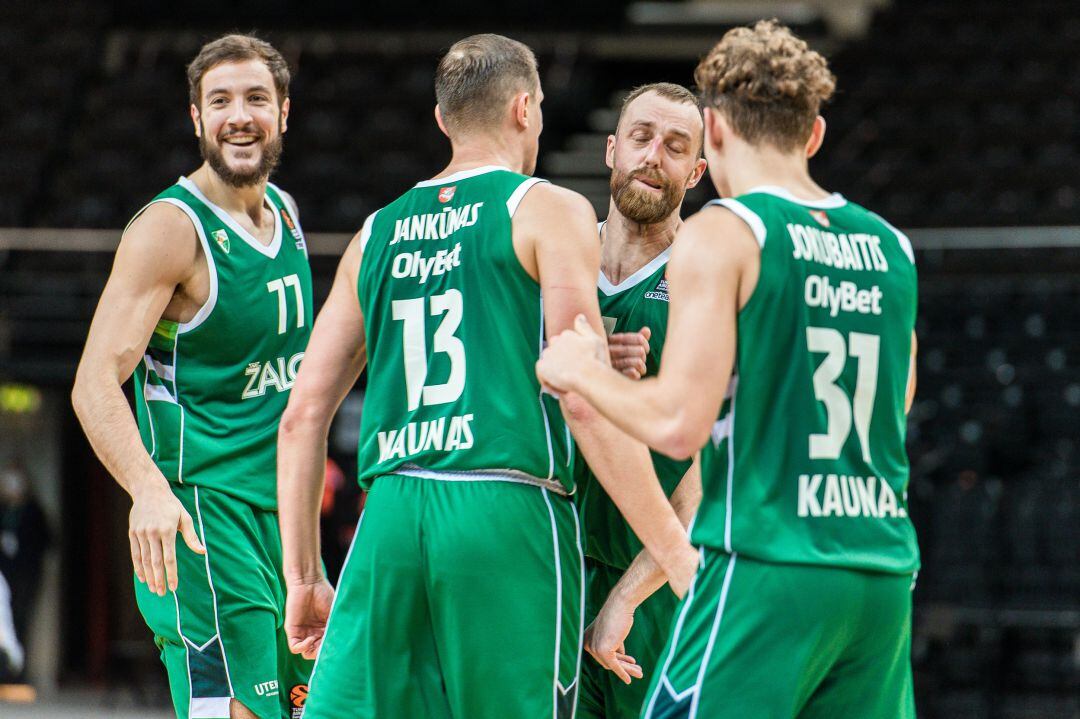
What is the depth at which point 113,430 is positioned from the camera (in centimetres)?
429

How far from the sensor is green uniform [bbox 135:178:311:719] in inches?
177

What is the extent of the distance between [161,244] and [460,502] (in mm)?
1579

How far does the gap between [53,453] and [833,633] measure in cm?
1067

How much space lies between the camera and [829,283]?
10.1 ft

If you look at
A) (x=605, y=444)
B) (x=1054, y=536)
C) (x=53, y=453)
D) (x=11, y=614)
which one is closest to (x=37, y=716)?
(x=11, y=614)

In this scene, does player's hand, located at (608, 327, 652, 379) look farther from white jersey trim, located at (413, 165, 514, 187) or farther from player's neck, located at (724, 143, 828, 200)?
player's neck, located at (724, 143, 828, 200)

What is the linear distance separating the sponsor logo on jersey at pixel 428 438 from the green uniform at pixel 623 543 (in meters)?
0.77

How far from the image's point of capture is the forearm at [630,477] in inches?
137

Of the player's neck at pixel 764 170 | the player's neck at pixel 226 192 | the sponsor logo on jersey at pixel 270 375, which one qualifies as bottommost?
the sponsor logo on jersey at pixel 270 375

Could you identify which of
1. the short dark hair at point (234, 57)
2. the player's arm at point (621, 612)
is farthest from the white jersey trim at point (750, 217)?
the short dark hair at point (234, 57)

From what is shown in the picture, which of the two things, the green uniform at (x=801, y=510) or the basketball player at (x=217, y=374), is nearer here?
the green uniform at (x=801, y=510)

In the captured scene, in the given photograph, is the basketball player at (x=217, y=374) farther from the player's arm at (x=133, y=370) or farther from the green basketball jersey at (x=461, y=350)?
the green basketball jersey at (x=461, y=350)

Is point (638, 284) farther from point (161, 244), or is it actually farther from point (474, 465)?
point (161, 244)

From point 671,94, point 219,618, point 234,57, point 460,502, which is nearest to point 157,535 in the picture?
point 219,618
